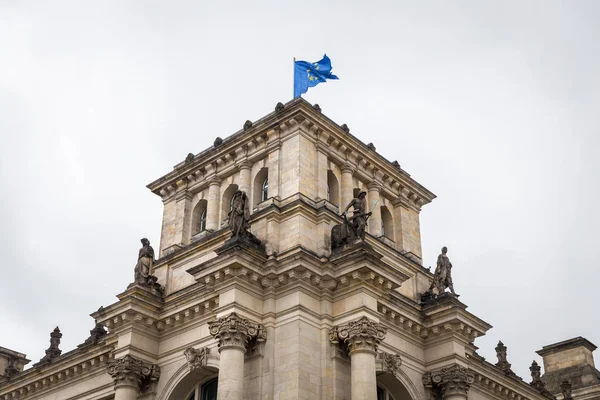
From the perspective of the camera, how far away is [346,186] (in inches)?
1341

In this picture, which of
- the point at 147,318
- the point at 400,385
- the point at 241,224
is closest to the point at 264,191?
the point at 241,224

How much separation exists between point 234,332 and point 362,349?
430 cm

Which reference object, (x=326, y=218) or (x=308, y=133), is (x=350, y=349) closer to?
(x=326, y=218)

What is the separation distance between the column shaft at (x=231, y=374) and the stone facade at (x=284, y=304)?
0.04 metres

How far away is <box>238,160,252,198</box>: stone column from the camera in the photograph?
110 feet

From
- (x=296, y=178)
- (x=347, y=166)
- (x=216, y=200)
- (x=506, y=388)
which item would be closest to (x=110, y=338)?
(x=216, y=200)

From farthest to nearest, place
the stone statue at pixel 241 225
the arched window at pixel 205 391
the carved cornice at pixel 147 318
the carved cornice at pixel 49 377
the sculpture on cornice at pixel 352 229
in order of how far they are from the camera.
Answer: the carved cornice at pixel 49 377 → the arched window at pixel 205 391 → the carved cornice at pixel 147 318 → the sculpture on cornice at pixel 352 229 → the stone statue at pixel 241 225

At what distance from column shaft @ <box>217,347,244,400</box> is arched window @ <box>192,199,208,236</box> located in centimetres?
959

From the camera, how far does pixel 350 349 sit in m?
27.2

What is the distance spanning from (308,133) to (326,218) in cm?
429

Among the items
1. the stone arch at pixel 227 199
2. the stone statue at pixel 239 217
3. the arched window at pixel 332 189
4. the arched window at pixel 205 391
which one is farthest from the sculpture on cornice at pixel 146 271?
the arched window at pixel 332 189

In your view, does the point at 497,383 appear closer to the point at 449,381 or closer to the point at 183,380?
the point at 449,381

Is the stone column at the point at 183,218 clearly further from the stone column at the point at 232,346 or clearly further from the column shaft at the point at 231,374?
the column shaft at the point at 231,374

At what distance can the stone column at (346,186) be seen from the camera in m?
33.6
